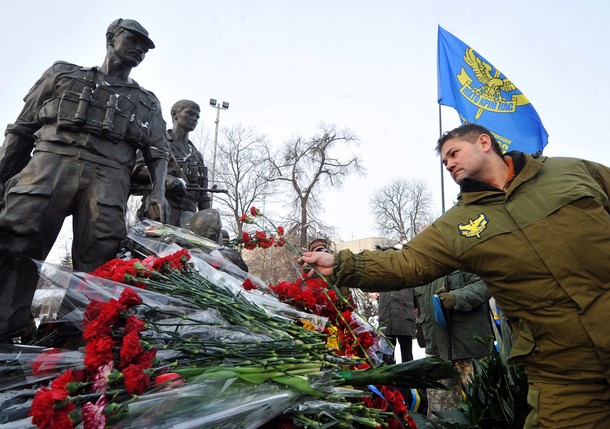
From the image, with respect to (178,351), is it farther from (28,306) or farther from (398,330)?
(398,330)

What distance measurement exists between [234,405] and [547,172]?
68.8 inches

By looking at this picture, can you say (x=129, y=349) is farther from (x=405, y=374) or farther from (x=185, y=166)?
(x=185, y=166)

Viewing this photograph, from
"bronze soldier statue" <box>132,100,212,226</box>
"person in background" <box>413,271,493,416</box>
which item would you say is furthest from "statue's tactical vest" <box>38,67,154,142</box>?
"person in background" <box>413,271,493,416</box>

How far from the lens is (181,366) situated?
1.71 meters

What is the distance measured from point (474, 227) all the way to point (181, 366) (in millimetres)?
1407

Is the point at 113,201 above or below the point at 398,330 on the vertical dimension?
above

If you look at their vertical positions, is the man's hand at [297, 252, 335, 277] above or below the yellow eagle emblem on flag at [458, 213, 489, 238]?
below

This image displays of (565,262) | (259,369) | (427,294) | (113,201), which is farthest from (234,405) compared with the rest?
(427,294)

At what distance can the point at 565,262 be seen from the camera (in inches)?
79.5

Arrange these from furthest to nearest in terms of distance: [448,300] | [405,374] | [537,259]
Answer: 1. [448,300]
2. [537,259]
3. [405,374]

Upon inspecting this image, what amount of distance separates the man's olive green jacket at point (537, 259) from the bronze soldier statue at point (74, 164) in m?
2.43

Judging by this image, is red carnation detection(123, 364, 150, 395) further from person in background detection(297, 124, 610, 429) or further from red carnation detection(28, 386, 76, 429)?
person in background detection(297, 124, 610, 429)

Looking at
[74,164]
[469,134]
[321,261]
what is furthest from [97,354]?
[74,164]

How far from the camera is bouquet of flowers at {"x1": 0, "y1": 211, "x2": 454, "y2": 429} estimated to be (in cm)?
148
